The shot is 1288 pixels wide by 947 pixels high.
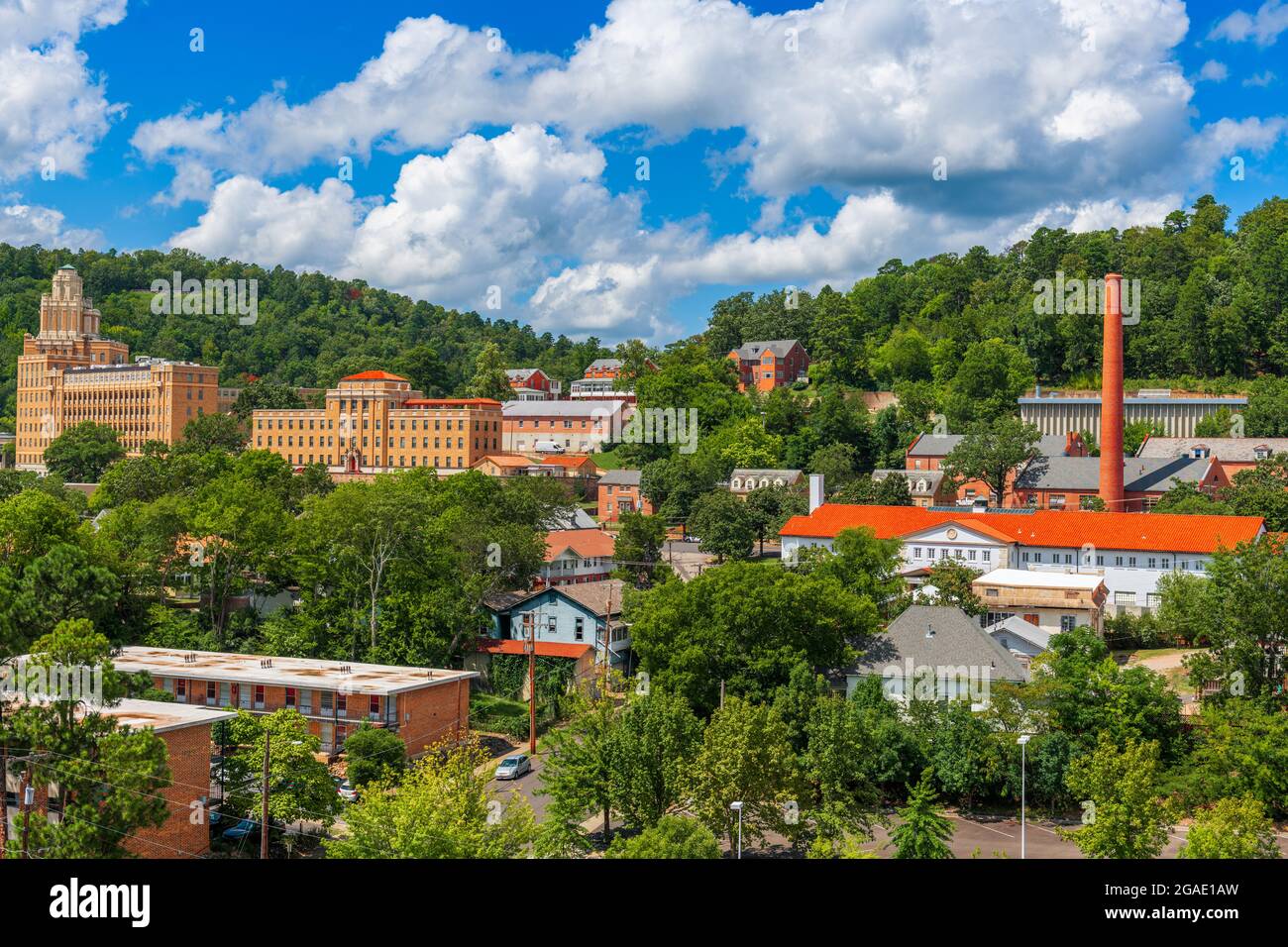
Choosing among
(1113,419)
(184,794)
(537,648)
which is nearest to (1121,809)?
(184,794)

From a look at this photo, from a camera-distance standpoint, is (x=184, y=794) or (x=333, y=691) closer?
(x=184, y=794)

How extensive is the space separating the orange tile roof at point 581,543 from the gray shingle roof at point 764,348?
54.5 metres

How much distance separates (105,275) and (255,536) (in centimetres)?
16848

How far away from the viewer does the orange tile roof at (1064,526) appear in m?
56.0

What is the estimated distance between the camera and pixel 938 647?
40875 millimetres

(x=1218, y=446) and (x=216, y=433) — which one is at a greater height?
(x=216, y=433)

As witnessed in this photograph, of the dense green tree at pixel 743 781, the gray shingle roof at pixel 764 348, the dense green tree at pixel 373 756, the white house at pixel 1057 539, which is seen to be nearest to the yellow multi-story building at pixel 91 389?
the gray shingle roof at pixel 764 348

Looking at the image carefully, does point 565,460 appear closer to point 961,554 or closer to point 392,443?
point 392,443

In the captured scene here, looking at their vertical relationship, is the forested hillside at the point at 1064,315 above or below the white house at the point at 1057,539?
above

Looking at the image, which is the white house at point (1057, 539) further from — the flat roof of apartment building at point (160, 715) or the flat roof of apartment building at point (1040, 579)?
the flat roof of apartment building at point (160, 715)

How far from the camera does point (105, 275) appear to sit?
197875 mm

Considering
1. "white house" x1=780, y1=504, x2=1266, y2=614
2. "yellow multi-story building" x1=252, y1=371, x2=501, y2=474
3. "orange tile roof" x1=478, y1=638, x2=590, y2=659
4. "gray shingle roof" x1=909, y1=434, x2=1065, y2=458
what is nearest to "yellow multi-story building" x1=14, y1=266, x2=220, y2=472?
"yellow multi-story building" x1=252, y1=371, x2=501, y2=474

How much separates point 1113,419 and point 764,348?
167 feet
